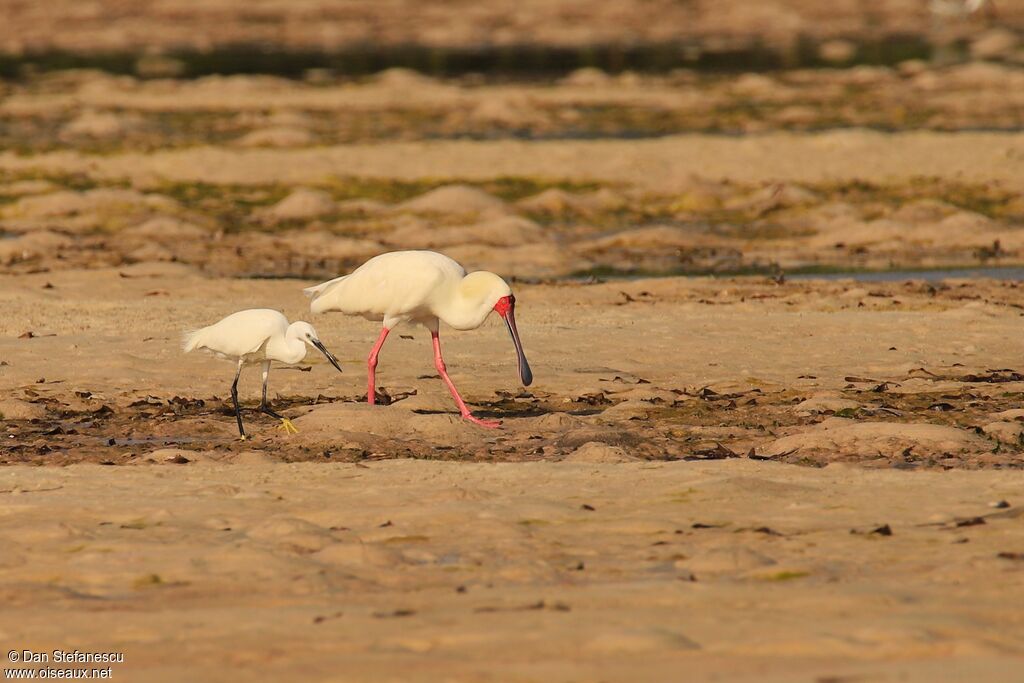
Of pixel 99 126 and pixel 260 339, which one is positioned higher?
pixel 260 339

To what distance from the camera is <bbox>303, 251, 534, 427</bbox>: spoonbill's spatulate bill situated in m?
11.1

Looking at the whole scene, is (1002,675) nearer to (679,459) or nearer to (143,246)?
(679,459)

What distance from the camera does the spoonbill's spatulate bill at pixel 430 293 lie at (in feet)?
36.3

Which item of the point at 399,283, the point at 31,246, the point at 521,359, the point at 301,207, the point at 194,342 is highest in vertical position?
the point at 399,283

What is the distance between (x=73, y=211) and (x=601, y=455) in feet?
42.7

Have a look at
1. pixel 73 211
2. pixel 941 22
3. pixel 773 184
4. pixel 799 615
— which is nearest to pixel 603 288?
pixel 773 184

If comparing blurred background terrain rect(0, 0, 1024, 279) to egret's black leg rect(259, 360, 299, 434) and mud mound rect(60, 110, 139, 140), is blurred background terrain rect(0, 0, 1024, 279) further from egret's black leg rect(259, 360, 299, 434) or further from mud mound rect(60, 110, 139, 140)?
egret's black leg rect(259, 360, 299, 434)

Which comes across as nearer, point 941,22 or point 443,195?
point 443,195

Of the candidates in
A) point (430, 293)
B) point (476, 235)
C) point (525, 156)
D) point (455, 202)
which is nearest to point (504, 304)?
point (430, 293)

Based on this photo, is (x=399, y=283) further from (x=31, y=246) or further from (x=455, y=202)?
(x=455, y=202)

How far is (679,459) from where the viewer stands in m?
9.60

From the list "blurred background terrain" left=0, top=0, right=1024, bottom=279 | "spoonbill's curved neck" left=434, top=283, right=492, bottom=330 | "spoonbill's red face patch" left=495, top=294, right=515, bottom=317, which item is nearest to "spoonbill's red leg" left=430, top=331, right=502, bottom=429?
"spoonbill's curved neck" left=434, top=283, right=492, bottom=330

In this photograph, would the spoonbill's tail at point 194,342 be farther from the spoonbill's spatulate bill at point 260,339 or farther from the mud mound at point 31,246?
the mud mound at point 31,246

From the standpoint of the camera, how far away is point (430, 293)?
36.5 feet
